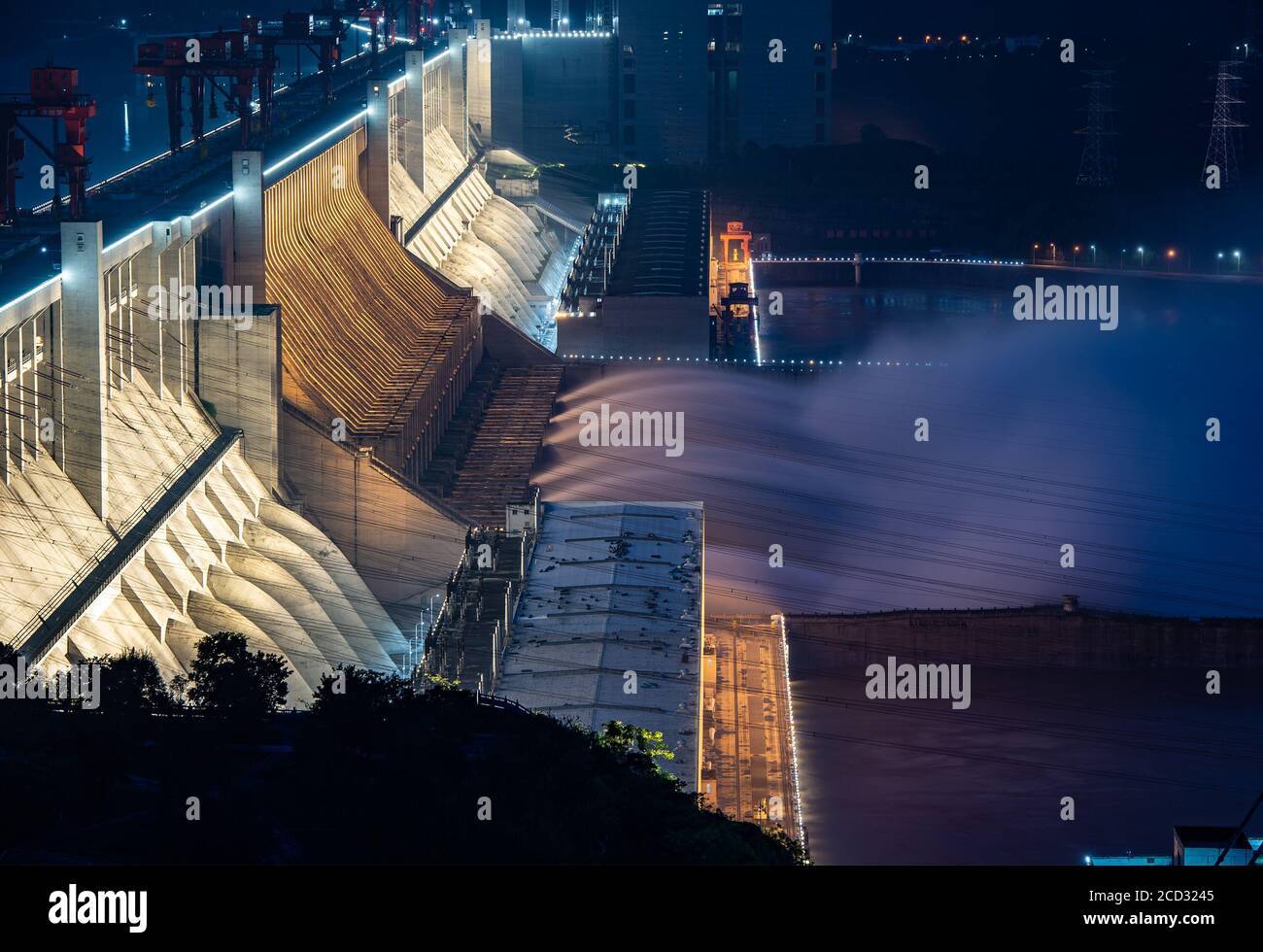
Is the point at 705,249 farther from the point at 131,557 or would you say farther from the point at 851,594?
the point at 131,557

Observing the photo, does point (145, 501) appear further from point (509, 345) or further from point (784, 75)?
point (784, 75)

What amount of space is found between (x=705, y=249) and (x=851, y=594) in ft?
81.8

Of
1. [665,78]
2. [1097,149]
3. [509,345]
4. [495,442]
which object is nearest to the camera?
[495,442]

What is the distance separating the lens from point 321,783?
1625 cm

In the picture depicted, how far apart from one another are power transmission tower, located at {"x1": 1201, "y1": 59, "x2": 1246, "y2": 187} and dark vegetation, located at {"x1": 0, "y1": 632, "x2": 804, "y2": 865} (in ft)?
185

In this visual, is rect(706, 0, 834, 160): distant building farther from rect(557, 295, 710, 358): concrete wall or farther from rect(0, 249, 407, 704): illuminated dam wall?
rect(0, 249, 407, 704): illuminated dam wall

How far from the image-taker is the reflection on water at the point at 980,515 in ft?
92.0

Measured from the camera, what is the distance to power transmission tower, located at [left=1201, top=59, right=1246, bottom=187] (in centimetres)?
7379

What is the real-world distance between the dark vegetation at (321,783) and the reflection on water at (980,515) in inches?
336

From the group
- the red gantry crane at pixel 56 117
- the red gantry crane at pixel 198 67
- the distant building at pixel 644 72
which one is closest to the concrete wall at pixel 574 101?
the distant building at pixel 644 72

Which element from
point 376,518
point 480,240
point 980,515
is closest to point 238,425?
point 376,518

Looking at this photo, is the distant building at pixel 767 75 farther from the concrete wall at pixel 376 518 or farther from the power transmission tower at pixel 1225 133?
the concrete wall at pixel 376 518

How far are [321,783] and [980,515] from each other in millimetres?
24745

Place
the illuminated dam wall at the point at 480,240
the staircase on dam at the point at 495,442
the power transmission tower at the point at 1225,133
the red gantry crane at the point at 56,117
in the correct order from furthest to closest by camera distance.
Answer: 1. the power transmission tower at the point at 1225,133
2. the illuminated dam wall at the point at 480,240
3. the staircase on dam at the point at 495,442
4. the red gantry crane at the point at 56,117
